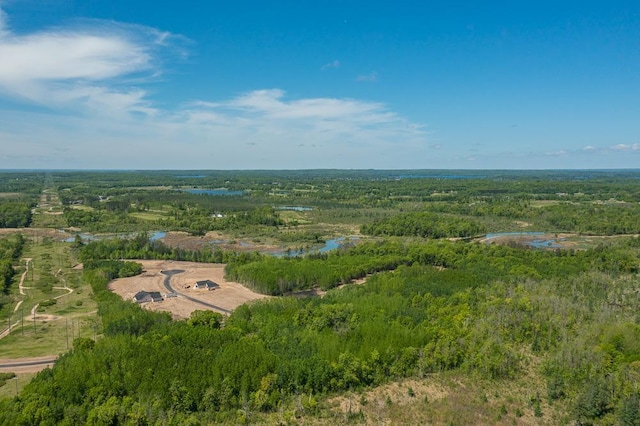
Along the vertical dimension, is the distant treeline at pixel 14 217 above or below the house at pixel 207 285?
above

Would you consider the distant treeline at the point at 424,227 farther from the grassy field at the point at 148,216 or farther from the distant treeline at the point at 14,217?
the distant treeline at the point at 14,217

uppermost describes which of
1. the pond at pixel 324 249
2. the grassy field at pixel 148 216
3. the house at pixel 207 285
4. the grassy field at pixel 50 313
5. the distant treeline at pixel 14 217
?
the distant treeline at pixel 14 217

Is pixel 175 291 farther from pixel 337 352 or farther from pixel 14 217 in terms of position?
pixel 14 217

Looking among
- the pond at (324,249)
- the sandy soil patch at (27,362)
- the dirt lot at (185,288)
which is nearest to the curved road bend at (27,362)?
→ the sandy soil patch at (27,362)

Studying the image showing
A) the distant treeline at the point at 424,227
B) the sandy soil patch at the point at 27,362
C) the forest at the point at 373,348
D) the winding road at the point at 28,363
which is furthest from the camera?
the distant treeline at the point at 424,227

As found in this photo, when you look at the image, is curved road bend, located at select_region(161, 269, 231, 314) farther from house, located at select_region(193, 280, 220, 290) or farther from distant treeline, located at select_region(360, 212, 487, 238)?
distant treeline, located at select_region(360, 212, 487, 238)

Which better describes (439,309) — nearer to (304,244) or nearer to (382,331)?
(382,331)

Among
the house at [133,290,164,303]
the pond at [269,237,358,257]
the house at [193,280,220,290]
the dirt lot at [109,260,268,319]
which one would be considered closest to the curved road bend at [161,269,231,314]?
the dirt lot at [109,260,268,319]
